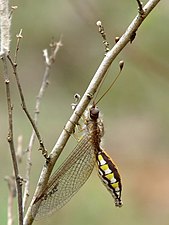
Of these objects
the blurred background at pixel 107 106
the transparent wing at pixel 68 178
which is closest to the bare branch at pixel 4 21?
the transparent wing at pixel 68 178

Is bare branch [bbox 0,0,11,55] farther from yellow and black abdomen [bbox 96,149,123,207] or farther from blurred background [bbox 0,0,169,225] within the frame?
blurred background [bbox 0,0,169,225]

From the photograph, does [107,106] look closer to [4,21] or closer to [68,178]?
[68,178]

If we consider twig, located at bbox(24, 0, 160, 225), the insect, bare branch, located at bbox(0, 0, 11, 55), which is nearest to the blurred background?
the insect

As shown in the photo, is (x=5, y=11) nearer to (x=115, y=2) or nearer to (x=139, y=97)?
(x=115, y=2)

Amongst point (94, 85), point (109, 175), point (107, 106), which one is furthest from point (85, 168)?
point (107, 106)

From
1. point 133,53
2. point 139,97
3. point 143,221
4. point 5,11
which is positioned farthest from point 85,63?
point 5,11

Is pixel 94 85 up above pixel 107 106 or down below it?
below
